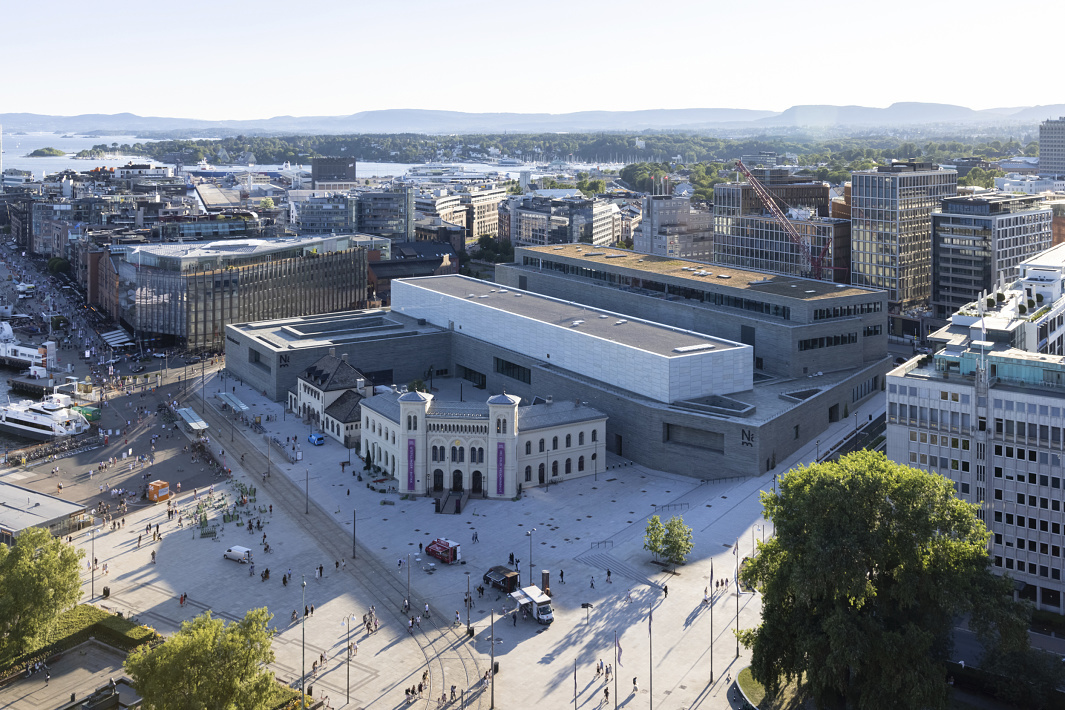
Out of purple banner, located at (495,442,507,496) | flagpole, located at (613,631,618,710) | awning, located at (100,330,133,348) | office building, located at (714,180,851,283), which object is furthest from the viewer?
office building, located at (714,180,851,283)

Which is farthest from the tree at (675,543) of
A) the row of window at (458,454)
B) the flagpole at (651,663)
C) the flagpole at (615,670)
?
the row of window at (458,454)

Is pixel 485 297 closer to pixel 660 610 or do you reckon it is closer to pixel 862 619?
pixel 660 610

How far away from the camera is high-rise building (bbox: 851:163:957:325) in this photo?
173 m

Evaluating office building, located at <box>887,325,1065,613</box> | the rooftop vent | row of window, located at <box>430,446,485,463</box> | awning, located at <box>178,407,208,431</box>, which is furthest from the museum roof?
awning, located at <box>178,407,208,431</box>

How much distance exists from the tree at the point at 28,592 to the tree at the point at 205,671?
13517mm

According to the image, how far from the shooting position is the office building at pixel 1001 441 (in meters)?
76.1

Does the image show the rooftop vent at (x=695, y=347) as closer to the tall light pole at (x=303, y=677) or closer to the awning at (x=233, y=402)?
the tall light pole at (x=303, y=677)

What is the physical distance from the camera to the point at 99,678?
6988cm

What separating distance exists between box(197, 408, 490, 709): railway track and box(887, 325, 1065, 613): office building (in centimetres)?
3568

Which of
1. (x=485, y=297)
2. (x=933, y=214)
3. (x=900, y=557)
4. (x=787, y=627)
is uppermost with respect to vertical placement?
(x=933, y=214)

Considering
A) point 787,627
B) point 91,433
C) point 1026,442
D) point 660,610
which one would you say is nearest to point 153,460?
point 91,433

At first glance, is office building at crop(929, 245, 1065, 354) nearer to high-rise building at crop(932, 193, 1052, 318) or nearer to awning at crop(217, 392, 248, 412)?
high-rise building at crop(932, 193, 1052, 318)

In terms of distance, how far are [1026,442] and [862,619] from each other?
22.9m

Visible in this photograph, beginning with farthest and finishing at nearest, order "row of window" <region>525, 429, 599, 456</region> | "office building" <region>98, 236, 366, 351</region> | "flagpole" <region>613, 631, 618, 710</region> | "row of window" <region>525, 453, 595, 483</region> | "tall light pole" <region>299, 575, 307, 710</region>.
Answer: "office building" <region>98, 236, 366, 351</region>, "row of window" <region>525, 453, 595, 483</region>, "row of window" <region>525, 429, 599, 456</region>, "flagpole" <region>613, 631, 618, 710</region>, "tall light pole" <region>299, 575, 307, 710</region>
